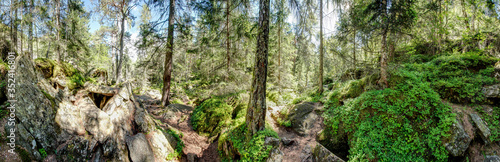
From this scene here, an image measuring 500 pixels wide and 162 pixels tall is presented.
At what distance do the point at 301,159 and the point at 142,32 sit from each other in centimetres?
929

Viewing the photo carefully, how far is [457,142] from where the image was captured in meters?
4.04

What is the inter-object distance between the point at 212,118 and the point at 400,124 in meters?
7.13

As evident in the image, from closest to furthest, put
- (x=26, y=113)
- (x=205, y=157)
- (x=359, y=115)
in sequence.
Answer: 1. (x=26, y=113)
2. (x=359, y=115)
3. (x=205, y=157)

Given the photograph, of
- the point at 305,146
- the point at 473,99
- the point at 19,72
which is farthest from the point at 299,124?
the point at 19,72

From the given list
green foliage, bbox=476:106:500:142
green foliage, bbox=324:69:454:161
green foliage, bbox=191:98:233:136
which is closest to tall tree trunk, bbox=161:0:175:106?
green foliage, bbox=191:98:233:136

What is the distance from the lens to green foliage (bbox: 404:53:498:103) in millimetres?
5031

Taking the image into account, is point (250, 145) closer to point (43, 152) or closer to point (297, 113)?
point (297, 113)

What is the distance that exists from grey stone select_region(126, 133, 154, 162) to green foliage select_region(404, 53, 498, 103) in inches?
390

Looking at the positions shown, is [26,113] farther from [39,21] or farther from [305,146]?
[39,21]

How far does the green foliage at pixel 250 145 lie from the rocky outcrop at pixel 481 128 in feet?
17.1

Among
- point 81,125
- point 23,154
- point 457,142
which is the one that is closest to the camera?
point 23,154

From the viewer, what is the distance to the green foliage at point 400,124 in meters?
4.18

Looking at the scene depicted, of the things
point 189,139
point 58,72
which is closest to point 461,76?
point 189,139

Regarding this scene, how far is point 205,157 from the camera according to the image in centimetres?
659
